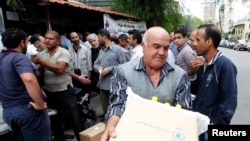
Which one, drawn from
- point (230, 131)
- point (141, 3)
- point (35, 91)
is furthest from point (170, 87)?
point (141, 3)

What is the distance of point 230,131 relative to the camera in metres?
1.90

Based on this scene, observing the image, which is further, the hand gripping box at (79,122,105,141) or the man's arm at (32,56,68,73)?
the hand gripping box at (79,122,105,141)

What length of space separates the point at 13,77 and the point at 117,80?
4.21 feet

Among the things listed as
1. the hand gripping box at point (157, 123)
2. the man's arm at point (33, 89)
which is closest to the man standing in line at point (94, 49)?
the man's arm at point (33, 89)

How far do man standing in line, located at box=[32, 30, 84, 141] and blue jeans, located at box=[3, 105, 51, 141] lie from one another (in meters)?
0.77

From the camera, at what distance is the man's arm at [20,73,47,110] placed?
104 inches

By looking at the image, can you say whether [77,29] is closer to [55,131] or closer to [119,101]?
[55,131]

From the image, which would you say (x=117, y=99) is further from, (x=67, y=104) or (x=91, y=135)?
(x=67, y=104)

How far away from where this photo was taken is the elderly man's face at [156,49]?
192cm

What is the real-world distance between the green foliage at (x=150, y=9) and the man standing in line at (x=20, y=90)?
11150 mm

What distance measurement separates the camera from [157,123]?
5.22 ft

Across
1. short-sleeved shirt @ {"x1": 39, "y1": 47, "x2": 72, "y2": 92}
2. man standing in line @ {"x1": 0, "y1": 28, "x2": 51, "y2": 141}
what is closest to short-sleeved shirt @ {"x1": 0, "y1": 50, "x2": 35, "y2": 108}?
man standing in line @ {"x1": 0, "y1": 28, "x2": 51, "y2": 141}

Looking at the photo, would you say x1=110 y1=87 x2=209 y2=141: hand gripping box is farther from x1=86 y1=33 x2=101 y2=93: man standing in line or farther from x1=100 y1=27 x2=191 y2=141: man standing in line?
x1=86 y1=33 x2=101 y2=93: man standing in line

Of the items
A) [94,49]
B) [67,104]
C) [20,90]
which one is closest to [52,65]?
[67,104]
